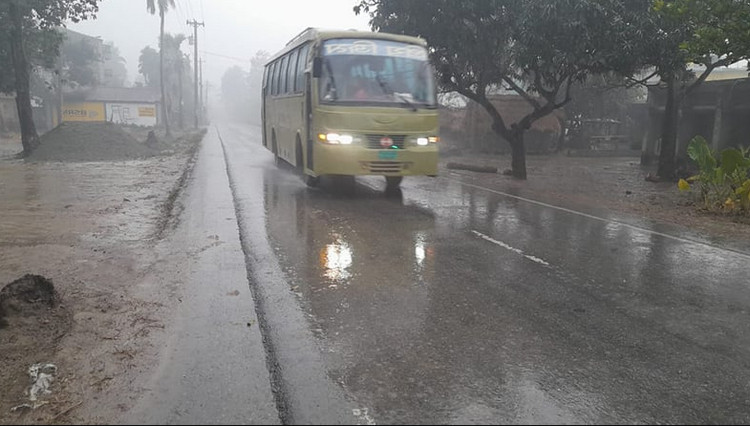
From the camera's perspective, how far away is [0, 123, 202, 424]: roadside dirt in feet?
12.5

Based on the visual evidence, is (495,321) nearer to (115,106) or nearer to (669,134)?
(669,134)

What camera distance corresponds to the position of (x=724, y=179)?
11219 millimetres

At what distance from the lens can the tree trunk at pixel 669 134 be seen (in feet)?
55.9

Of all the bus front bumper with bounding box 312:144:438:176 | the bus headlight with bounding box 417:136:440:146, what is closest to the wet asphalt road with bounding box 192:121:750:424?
the bus front bumper with bounding box 312:144:438:176

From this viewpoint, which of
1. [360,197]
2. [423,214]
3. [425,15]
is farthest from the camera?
[425,15]

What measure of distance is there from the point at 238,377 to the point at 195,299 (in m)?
1.83

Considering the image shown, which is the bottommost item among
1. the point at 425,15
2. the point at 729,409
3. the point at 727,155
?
the point at 729,409

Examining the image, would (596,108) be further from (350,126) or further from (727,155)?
(350,126)

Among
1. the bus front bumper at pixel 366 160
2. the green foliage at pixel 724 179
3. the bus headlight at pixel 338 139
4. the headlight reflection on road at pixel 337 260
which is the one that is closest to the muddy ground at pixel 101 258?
the green foliage at pixel 724 179

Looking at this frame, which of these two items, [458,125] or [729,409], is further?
[458,125]

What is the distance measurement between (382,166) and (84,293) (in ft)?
20.7

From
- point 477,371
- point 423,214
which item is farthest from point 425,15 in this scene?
point 477,371

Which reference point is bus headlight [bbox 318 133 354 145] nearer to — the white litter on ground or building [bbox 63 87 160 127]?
the white litter on ground

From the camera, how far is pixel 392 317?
4.98m
